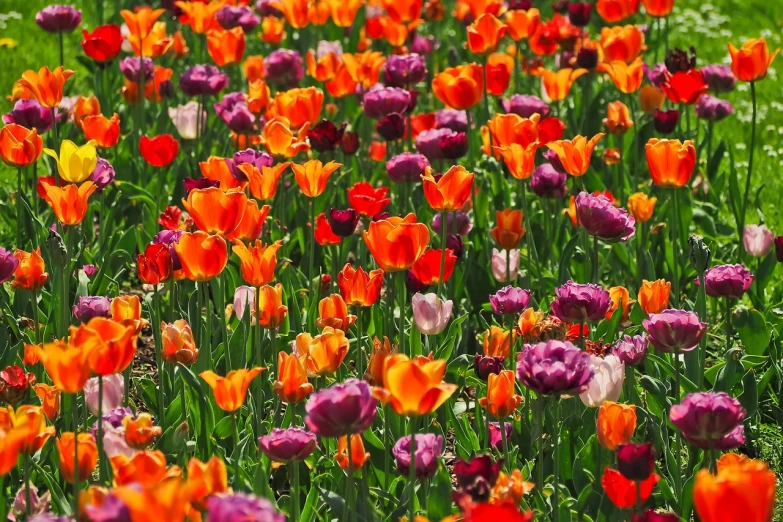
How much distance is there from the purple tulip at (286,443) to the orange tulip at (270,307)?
2.37 feet

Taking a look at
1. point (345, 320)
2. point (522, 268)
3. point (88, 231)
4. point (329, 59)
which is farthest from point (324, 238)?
point (329, 59)

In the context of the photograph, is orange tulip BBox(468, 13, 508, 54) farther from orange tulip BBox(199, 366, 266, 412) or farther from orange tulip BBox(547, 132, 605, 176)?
orange tulip BBox(199, 366, 266, 412)

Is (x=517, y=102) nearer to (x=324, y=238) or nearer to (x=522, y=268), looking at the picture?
(x=522, y=268)

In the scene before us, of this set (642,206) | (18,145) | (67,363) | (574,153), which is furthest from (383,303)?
(67,363)

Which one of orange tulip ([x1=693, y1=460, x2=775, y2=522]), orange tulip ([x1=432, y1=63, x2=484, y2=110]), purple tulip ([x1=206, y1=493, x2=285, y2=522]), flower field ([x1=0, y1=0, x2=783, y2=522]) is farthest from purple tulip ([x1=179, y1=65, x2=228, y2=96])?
orange tulip ([x1=693, y1=460, x2=775, y2=522])

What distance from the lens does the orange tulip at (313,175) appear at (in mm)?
3500

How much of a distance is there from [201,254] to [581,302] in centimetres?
92

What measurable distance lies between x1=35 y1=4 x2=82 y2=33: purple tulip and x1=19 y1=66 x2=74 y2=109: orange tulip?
1.04m

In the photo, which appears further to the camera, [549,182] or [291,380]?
[549,182]

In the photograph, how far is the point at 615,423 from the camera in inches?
99.0

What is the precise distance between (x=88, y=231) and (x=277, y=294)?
5.54 feet

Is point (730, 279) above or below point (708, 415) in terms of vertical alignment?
below

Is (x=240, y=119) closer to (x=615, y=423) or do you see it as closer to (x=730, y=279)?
(x=730, y=279)

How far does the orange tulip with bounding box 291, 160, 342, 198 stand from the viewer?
3500 mm
